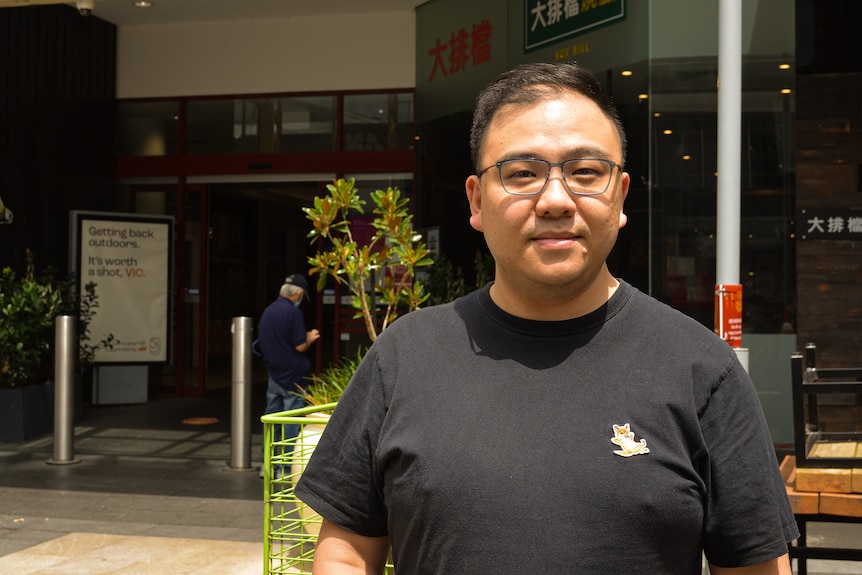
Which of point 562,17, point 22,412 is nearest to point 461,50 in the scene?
point 562,17

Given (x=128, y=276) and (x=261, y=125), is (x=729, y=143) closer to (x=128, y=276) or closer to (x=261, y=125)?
(x=261, y=125)

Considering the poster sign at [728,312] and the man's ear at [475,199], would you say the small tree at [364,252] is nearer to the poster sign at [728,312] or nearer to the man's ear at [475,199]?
the poster sign at [728,312]

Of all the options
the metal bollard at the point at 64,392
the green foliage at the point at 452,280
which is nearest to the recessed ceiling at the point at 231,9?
the green foliage at the point at 452,280

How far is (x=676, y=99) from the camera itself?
859 centimetres

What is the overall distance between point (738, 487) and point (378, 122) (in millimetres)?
11606

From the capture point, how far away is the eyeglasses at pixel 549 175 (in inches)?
68.6

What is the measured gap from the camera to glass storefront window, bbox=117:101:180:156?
45.5 feet

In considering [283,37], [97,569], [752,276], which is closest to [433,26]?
[283,37]

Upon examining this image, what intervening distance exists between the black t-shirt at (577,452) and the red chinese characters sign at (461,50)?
30.3 ft

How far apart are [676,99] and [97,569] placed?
574 centimetres

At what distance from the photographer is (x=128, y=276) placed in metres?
13.2

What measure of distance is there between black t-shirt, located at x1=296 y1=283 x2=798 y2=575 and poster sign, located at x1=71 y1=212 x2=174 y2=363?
11658 millimetres

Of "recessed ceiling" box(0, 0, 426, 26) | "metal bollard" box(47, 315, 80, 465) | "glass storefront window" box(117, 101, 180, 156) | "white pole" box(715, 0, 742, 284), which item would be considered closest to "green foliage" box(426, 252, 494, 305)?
"recessed ceiling" box(0, 0, 426, 26)

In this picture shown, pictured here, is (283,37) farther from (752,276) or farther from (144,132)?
(752,276)
